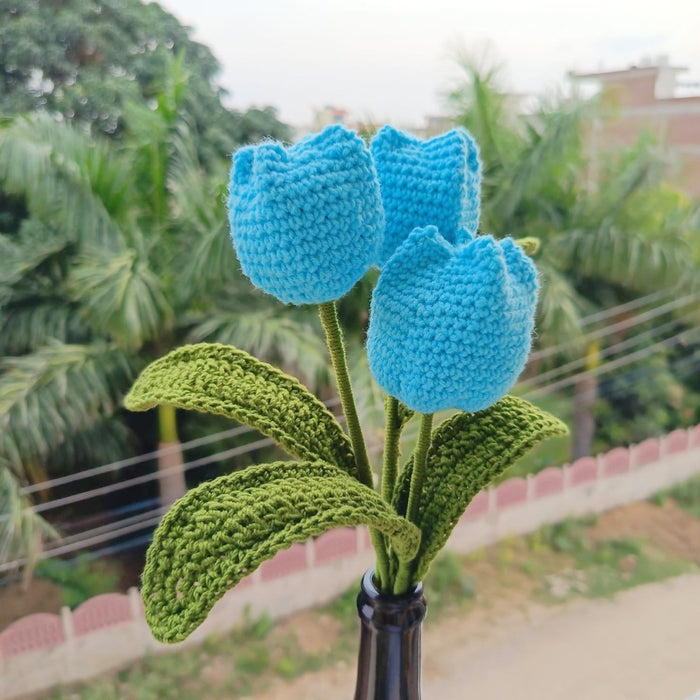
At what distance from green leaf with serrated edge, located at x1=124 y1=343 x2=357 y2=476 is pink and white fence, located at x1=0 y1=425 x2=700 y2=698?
1.10ft

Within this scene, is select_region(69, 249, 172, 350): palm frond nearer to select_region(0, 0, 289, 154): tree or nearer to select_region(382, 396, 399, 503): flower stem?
select_region(0, 0, 289, 154): tree

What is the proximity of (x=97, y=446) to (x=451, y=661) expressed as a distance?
644 millimetres

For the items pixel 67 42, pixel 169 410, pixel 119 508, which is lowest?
pixel 119 508

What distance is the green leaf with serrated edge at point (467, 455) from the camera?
0.33m

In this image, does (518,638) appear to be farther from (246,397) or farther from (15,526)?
(246,397)

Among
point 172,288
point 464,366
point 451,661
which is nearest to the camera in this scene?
point 464,366

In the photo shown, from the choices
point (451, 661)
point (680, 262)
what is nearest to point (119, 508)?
point (451, 661)

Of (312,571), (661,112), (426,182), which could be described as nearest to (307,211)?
(426,182)

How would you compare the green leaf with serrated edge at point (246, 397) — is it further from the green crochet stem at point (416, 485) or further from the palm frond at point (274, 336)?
the palm frond at point (274, 336)

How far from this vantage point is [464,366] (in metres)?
0.26

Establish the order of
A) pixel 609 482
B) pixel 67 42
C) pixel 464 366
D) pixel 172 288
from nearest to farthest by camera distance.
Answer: pixel 464 366, pixel 172 288, pixel 609 482, pixel 67 42

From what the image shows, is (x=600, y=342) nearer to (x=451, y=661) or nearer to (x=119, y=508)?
(x=451, y=661)

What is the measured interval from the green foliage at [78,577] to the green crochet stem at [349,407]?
80cm

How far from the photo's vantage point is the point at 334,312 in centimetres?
31
